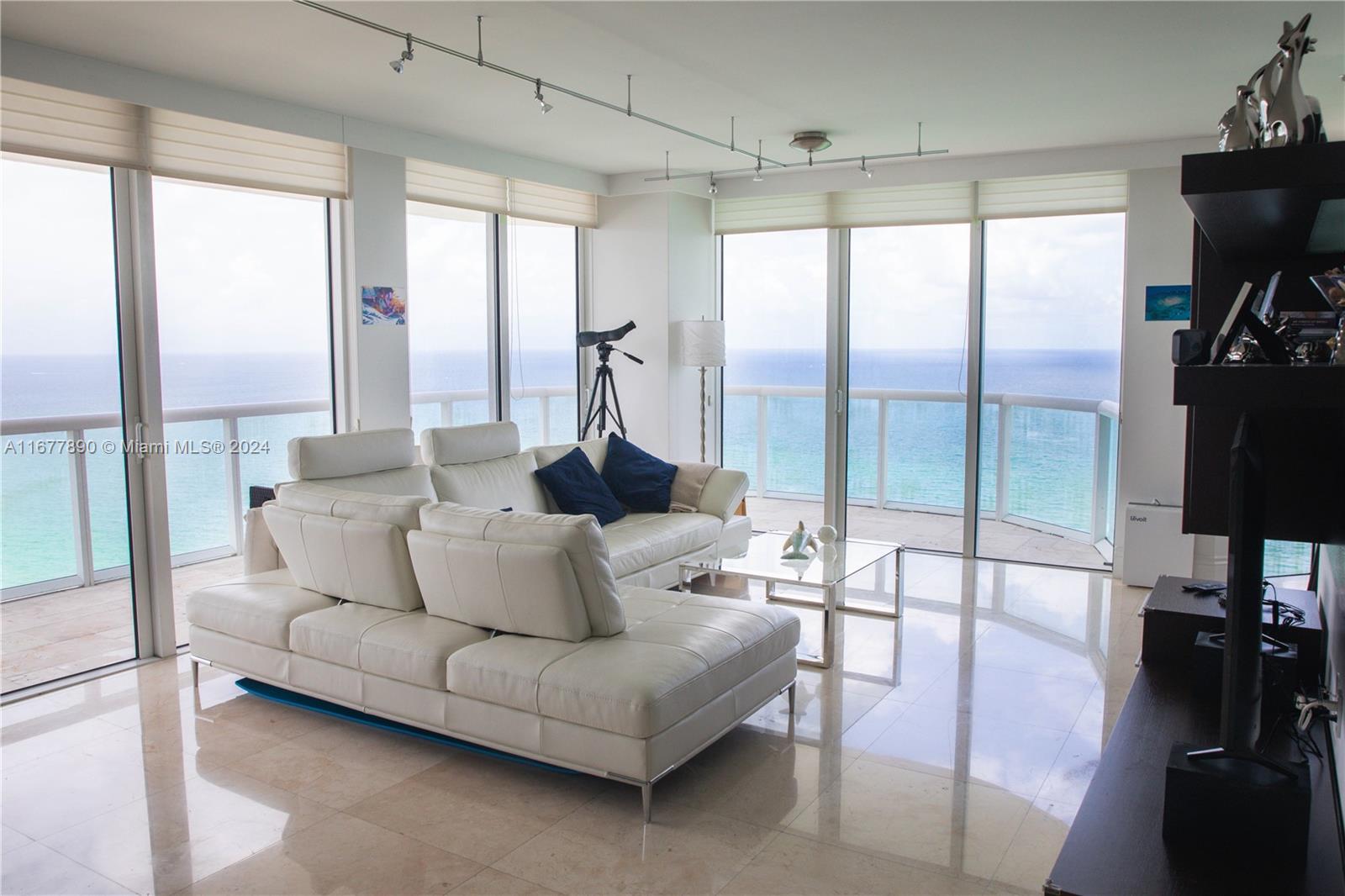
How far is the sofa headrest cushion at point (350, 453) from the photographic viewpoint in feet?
14.1

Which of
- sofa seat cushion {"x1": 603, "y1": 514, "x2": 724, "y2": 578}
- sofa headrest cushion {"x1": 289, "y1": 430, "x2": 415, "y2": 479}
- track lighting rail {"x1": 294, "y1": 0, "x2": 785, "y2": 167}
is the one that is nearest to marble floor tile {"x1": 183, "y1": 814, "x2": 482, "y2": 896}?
sofa headrest cushion {"x1": 289, "y1": 430, "x2": 415, "y2": 479}

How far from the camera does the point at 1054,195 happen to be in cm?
621

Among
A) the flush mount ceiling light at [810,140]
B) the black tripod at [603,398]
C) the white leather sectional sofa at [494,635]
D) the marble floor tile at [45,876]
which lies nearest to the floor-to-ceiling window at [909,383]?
the flush mount ceiling light at [810,140]

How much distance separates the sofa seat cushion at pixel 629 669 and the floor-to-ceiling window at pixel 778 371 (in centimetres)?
369

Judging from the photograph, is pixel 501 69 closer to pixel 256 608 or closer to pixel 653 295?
pixel 256 608

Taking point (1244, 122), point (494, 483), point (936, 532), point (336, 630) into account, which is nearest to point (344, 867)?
point (336, 630)

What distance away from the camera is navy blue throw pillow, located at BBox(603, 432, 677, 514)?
591 centimetres

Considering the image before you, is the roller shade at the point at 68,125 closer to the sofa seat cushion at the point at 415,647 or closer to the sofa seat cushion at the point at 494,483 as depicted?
the sofa seat cushion at the point at 494,483

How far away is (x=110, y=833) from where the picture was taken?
2881 millimetres

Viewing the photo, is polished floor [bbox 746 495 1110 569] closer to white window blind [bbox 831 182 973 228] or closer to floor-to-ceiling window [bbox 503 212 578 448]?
floor-to-ceiling window [bbox 503 212 578 448]

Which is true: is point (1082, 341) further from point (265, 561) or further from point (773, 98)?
point (265, 561)

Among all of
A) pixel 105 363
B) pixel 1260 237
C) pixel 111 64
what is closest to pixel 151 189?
pixel 111 64

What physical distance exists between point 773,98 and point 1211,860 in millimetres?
3952

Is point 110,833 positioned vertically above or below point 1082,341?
below
